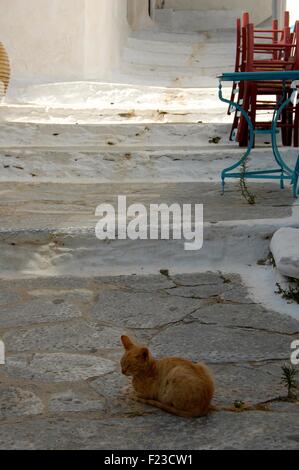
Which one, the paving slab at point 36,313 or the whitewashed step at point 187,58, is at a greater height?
the whitewashed step at point 187,58

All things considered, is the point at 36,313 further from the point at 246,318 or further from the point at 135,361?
the point at 135,361

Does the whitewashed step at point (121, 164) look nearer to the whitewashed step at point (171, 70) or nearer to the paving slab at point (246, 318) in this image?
the paving slab at point (246, 318)

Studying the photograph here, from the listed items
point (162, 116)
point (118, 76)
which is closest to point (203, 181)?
point (162, 116)

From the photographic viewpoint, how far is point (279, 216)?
4.27 m

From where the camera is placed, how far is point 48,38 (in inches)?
312

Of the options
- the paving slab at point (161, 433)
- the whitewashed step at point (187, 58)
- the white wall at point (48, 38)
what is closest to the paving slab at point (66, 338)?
the paving slab at point (161, 433)

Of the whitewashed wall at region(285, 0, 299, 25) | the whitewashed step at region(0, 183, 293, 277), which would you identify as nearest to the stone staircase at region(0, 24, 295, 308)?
the whitewashed step at region(0, 183, 293, 277)

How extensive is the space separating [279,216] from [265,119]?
2821mm

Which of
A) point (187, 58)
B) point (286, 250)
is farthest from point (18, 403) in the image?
point (187, 58)

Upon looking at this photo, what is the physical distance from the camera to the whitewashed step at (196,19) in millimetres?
13213

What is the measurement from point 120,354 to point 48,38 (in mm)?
5758

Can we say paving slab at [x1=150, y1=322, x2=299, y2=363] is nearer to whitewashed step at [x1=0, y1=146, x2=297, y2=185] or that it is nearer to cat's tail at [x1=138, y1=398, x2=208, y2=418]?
cat's tail at [x1=138, y1=398, x2=208, y2=418]

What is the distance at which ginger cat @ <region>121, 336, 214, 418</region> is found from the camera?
2207 millimetres

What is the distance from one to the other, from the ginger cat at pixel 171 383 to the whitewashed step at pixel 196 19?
11251 millimetres
